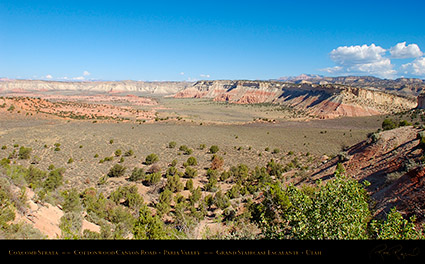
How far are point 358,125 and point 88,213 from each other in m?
55.4

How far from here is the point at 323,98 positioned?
8444 cm

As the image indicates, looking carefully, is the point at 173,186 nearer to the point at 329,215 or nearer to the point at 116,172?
the point at 116,172

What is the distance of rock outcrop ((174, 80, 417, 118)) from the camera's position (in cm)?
7119

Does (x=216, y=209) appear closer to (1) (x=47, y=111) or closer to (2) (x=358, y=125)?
(2) (x=358, y=125)

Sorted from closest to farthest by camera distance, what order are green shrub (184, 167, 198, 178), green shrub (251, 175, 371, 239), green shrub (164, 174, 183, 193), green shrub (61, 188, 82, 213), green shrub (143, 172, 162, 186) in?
green shrub (251, 175, 371, 239) → green shrub (61, 188, 82, 213) → green shrub (164, 174, 183, 193) → green shrub (143, 172, 162, 186) → green shrub (184, 167, 198, 178)

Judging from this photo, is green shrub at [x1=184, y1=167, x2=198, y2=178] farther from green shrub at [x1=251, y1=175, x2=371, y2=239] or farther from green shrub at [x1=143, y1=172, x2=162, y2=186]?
green shrub at [x1=251, y1=175, x2=371, y2=239]

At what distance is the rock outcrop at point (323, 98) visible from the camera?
7119 cm

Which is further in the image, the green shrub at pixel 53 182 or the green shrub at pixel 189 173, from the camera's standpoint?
the green shrub at pixel 189 173

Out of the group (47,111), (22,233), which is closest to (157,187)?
(22,233)
